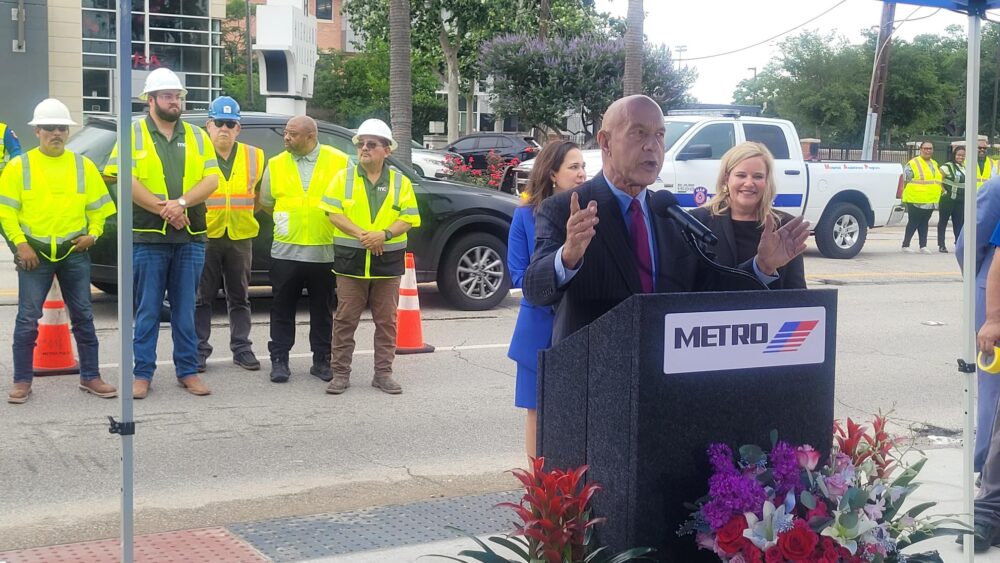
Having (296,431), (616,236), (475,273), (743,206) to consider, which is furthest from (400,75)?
(616,236)

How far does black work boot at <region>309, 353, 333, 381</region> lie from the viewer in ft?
29.2

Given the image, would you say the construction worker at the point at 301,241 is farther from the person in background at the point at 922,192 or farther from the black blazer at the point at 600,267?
the person in background at the point at 922,192

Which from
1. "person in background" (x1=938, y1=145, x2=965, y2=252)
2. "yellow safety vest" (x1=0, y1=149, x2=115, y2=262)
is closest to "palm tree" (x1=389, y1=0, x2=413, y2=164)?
"person in background" (x1=938, y1=145, x2=965, y2=252)

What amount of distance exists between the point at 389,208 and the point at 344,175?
403 mm

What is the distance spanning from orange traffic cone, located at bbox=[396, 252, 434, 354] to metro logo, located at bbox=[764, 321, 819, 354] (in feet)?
24.0

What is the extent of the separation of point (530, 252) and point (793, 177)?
1394 centimetres

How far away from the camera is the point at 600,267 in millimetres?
3320

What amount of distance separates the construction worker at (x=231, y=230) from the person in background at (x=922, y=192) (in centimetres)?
1424

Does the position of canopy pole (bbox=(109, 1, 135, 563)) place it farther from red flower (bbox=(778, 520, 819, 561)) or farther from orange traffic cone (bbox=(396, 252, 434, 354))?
orange traffic cone (bbox=(396, 252, 434, 354))

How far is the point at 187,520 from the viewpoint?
5.61 metres

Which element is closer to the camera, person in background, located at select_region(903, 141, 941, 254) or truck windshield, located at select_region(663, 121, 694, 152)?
truck windshield, located at select_region(663, 121, 694, 152)

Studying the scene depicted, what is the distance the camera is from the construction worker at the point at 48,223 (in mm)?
7574

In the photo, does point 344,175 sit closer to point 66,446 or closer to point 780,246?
point 66,446

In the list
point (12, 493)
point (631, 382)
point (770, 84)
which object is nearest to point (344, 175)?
point (12, 493)
